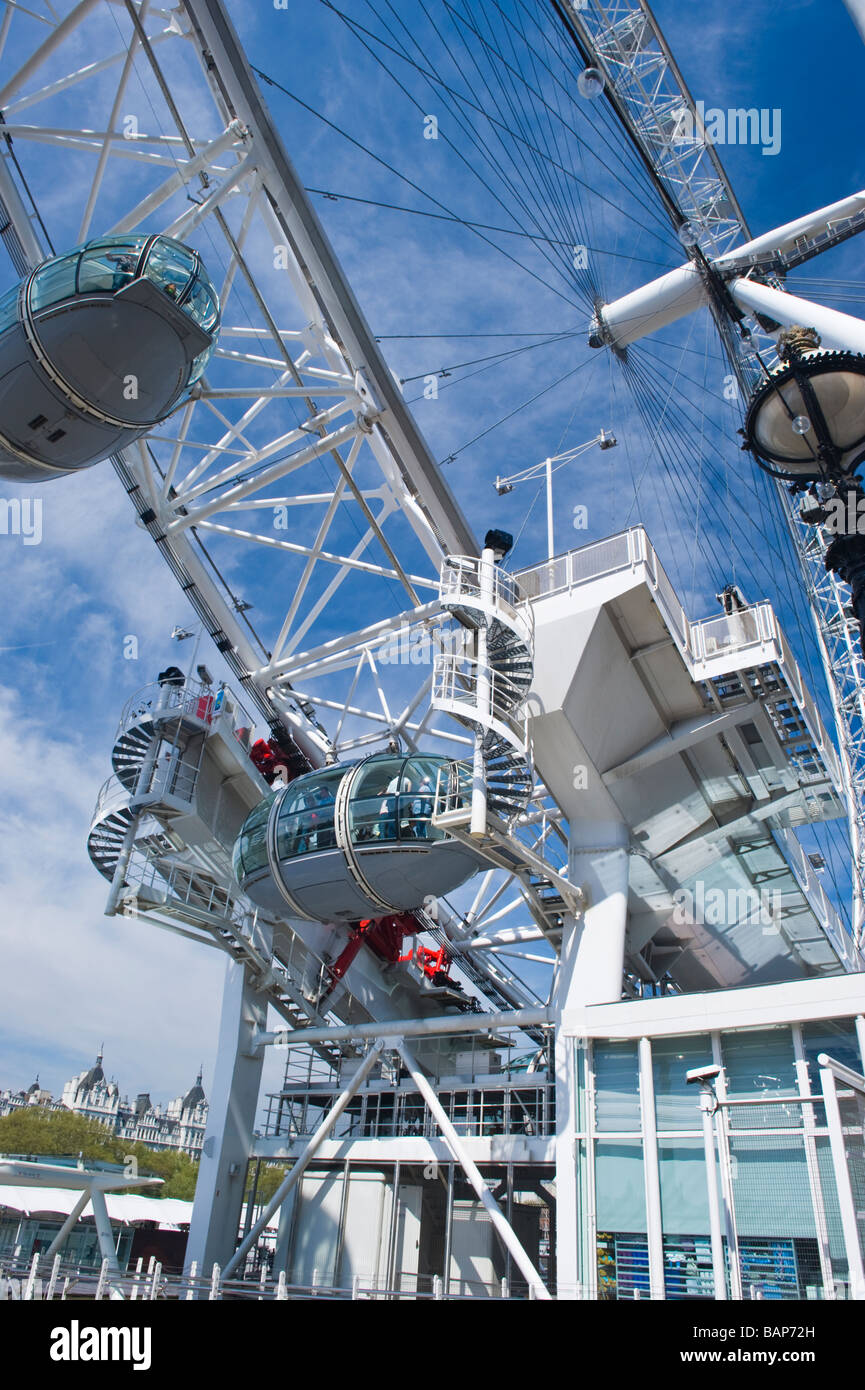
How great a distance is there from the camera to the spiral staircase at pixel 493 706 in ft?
57.0

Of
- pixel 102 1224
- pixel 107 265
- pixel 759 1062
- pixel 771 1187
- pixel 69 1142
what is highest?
pixel 107 265

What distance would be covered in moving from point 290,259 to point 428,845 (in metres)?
11.8

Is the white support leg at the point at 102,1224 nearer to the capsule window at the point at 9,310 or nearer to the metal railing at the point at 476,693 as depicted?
the metal railing at the point at 476,693

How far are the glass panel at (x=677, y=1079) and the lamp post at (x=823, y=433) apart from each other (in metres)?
11.8

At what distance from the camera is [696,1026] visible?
54.5 feet

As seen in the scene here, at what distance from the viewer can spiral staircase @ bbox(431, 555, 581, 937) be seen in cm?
1738

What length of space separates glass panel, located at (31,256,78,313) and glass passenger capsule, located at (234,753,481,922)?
11123 millimetres

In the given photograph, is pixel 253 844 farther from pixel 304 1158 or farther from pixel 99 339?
pixel 99 339

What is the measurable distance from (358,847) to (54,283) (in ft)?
39.0

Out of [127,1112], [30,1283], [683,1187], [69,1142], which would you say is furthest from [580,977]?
[127,1112]

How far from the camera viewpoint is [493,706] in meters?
17.5

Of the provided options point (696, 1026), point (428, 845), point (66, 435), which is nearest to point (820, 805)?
point (696, 1026)

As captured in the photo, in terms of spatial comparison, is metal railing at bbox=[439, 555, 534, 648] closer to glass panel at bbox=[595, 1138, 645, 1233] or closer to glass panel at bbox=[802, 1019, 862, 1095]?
glass panel at bbox=[802, 1019, 862, 1095]
